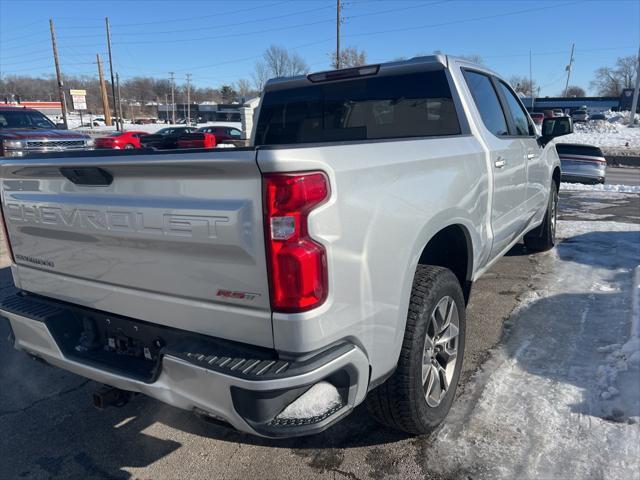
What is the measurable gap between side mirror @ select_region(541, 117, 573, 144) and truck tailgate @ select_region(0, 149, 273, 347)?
406cm

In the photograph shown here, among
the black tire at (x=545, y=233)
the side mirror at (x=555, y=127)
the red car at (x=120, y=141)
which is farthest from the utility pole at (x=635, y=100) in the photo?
the side mirror at (x=555, y=127)

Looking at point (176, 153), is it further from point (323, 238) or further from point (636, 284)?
point (636, 284)

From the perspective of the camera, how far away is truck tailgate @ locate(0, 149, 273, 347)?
1840 mm

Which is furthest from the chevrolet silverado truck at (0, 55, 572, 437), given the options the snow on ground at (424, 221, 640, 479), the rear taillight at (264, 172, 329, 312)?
the snow on ground at (424, 221, 640, 479)

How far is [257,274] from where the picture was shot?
184cm

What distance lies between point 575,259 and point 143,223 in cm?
530

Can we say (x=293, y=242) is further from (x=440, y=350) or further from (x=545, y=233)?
(x=545, y=233)

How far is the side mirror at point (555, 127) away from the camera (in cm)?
493

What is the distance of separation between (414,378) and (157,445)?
1.48 meters

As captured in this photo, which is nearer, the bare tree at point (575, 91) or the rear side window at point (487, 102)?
the rear side window at point (487, 102)

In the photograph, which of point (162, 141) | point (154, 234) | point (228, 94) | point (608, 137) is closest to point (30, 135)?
point (162, 141)

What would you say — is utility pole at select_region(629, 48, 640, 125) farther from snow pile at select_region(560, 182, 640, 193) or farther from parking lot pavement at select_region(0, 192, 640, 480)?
parking lot pavement at select_region(0, 192, 640, 480)

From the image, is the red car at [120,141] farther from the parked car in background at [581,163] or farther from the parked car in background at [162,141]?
the parked car in background at [581,163]

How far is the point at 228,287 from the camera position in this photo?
192 centimetres
